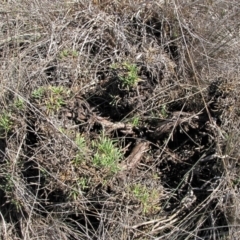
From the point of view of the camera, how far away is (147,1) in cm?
265

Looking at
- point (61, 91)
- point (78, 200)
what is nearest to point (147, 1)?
point (61, 91)

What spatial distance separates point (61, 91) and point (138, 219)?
630 millimetres

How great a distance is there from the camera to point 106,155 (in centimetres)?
214

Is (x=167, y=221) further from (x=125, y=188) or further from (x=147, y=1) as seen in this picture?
(x=147, y=1)

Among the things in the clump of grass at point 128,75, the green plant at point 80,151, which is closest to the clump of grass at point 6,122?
the green plant at point 80,151

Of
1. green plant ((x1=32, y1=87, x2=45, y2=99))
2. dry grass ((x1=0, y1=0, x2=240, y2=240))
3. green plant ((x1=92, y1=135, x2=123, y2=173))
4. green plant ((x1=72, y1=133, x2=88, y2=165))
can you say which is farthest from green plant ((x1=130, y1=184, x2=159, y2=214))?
green plant ((x1=32, y1=87, x2=45, y2=99))

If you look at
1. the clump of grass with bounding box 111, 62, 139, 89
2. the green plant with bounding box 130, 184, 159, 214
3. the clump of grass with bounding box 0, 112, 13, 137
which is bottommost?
the green plant with bounding box 130, 184, 159, 214

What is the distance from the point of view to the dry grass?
7.04ft

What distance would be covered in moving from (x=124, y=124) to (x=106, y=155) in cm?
24

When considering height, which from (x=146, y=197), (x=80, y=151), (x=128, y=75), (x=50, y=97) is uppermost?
(x=128, y=75)

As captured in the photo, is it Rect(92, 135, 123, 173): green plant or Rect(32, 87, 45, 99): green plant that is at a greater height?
Rect(32, 87, 45, 99): green plant

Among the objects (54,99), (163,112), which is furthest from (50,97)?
(163,112)

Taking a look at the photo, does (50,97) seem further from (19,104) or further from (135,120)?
(135,120)

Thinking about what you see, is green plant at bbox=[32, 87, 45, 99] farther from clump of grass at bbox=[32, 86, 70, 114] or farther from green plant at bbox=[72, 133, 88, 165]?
green plant at bbox=[72, 133, 88, 165]
